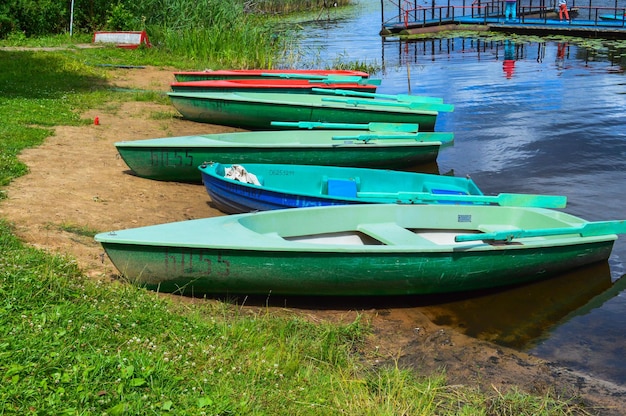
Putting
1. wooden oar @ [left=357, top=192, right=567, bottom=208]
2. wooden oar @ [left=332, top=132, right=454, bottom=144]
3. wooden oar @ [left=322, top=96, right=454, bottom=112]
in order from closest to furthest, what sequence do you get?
wooden oar @ [left=357, top=192, right=567, bottom=208]
wooden oar @ [left=332, top=132, right=454, bottom=144]
wooden oar @ [left=322, top=96, right=454, bottom=112]

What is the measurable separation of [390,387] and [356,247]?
1.74m

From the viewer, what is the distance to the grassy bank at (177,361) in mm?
4211

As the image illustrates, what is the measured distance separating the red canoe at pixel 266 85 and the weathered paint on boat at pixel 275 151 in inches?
149

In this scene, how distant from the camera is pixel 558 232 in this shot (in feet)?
24.4

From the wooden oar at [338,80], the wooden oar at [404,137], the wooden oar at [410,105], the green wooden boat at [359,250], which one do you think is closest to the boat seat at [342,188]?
the green wooden boat at [359,250]

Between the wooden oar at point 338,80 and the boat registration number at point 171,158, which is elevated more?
the wooden oar at point 338,80

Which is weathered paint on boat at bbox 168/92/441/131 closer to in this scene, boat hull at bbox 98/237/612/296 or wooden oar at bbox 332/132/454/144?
wooden oar at bbox 332/132/454/144

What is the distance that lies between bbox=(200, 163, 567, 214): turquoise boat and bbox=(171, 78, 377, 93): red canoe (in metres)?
6.06

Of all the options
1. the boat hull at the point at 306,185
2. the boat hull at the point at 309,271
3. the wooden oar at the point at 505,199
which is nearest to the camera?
the boat hull at the point at 309,271

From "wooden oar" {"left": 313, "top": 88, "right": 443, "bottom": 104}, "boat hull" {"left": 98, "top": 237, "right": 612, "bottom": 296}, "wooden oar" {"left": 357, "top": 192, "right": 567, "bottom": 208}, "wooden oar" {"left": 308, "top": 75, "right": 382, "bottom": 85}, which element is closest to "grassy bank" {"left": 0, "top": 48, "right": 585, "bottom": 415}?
"boat hull" {"left": 98, "top": 237, "right": 612, "bottom": 296}

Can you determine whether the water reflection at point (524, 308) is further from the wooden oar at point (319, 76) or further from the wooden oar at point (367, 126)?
the wooden oar at point (319, 76)

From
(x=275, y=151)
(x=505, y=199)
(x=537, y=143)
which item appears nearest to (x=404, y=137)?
(x=275, y=151)

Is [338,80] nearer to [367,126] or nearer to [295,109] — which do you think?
[295,109]

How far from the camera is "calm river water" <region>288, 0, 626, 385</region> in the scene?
6844 millimetres
